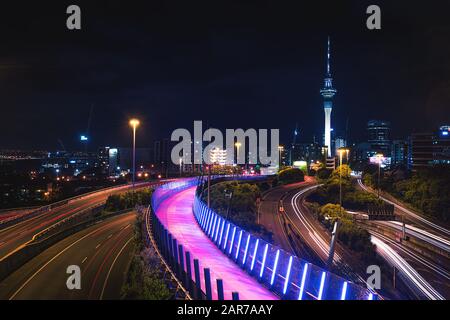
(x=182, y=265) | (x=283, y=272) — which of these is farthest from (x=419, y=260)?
(x=283, y=272)

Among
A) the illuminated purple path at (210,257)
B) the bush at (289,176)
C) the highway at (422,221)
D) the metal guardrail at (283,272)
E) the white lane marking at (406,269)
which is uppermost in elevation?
the metal guardrail at (283,272)

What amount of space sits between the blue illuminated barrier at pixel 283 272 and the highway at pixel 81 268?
220 inches

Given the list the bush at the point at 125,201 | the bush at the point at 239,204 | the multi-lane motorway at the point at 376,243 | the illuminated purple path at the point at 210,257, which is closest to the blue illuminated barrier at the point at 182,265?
the illuminated purple path at the point at 210,257

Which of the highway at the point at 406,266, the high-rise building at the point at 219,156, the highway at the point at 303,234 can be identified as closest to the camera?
the highway at the point at 406,266

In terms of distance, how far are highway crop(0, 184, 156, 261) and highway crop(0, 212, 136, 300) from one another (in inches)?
91.6

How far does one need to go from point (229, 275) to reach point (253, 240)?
146 cm

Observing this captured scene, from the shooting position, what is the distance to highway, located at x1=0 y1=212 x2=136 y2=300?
19.3 meters

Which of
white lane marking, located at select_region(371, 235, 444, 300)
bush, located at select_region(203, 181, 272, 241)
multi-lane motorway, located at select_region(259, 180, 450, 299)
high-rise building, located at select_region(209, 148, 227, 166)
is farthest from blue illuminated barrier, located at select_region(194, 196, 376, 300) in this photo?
high-rise building, located at select_region(209, 148, 227, 166)

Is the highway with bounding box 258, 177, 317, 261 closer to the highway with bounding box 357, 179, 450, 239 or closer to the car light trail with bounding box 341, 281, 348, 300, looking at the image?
the highway with bounding box 357, 179, 450, 239

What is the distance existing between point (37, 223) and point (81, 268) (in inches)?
784

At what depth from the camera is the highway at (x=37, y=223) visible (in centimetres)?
3159

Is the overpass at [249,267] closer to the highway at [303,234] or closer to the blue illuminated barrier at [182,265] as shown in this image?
the blue illuminated barrier at [182,265]

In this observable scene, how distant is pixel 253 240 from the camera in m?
15.8
